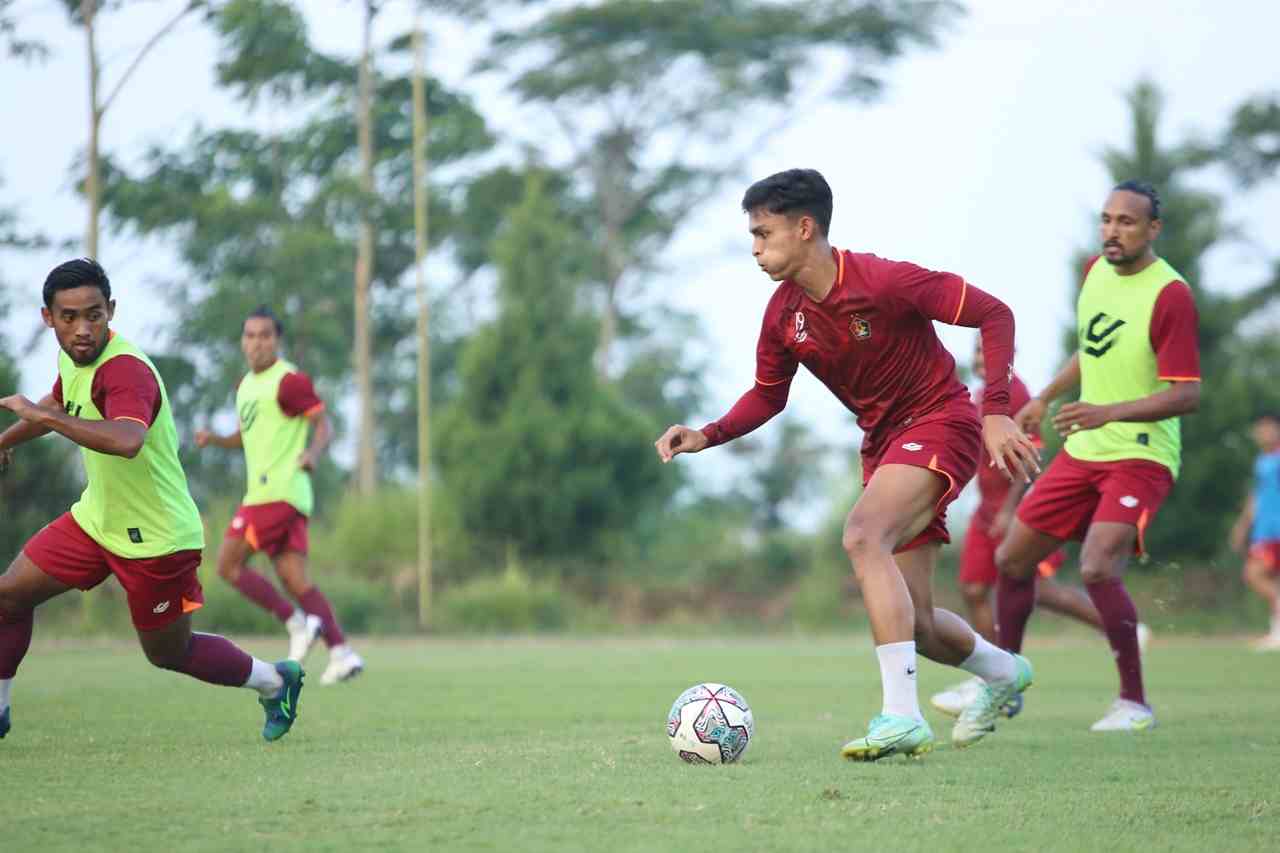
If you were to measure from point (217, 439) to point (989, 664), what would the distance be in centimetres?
665

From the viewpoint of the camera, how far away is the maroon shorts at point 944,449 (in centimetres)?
689

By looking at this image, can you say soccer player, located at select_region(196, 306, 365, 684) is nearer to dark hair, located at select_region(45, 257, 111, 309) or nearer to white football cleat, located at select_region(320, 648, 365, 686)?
white football cleat, located at select_region(320, 648, 365, 686)

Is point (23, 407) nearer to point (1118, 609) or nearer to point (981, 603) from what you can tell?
point (1118, 609)

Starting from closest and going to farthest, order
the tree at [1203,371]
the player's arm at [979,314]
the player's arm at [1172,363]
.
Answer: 1. the player's arm at [979,314]
2. the player's arm at [1172,363]
3. the tree at [1203,371]

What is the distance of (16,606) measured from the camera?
7.34m

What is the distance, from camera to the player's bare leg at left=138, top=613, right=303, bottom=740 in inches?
291

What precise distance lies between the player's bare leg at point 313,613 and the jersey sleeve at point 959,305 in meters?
6.79

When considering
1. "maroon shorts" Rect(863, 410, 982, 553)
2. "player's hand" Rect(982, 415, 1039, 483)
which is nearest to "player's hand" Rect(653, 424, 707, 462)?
"maroon shorts" Rect(863, 410, 982, 553)

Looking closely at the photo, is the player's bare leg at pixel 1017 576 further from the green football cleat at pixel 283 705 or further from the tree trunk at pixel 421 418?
the tree trunk at pixel 421 418

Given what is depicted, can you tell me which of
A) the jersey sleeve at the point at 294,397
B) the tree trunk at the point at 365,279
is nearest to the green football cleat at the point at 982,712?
the jersey sleeve at the point at 294,397

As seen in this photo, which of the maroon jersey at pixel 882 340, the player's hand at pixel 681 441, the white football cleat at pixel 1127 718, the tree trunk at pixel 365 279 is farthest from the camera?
the tree trunk at pixel 365 279

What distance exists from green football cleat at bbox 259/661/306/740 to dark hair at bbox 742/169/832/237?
2967 mm

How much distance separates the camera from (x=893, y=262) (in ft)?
22.7

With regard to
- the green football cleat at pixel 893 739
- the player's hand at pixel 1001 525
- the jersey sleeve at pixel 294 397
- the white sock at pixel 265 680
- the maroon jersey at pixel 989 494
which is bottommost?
the green football cleat at pixel 893 739
